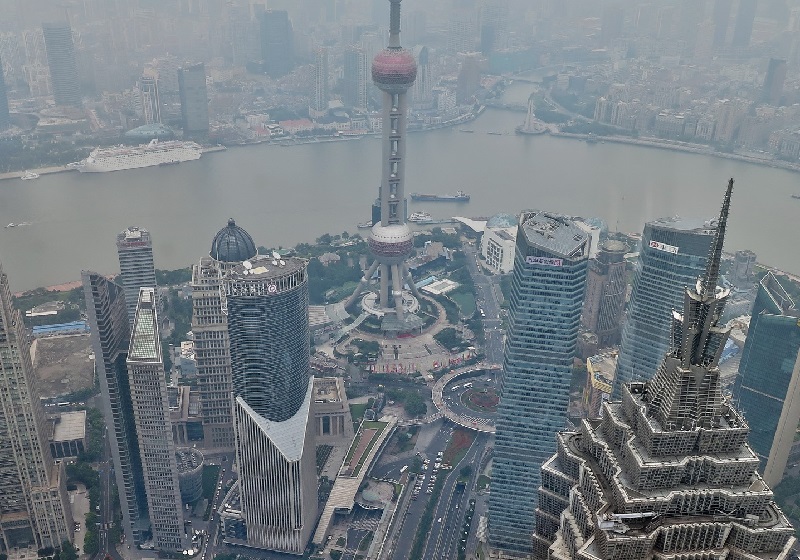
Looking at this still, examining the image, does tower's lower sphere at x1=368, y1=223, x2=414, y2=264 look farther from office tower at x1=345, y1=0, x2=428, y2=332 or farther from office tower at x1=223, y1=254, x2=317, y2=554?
office tower at x1=223, y1=254, x2=317, y2=554

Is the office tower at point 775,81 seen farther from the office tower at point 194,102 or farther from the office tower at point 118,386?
the office tower at point 118,386

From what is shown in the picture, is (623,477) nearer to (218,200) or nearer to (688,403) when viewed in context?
(688,403)

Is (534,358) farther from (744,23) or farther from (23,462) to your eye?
(744,23)

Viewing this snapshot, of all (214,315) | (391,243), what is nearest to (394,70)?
(391,243)

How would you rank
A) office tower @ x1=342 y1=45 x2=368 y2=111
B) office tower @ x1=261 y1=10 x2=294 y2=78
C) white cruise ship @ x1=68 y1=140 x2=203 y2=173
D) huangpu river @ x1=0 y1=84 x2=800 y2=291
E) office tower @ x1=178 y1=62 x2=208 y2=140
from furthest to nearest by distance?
office tower @ x1=261 y1=10 x2=294 y2=78 → office tower @ x1=342 y1=45 x2=368 y2=111 → office tower @ x1=178 y1=62 x2=208 y2=140 → white cruise ship @ x1=68 y1=140 x2=203 y2=173 → huangpu river @ x1=0 y1=84 x2=800 y2=291

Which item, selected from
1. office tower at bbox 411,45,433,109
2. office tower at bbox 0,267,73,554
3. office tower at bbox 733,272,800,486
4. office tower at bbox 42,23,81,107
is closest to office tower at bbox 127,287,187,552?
office tower at bbox 0,267,73,554

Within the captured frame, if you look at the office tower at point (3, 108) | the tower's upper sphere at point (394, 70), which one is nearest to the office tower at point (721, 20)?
the tower's upper sphere at point (394, 70)
